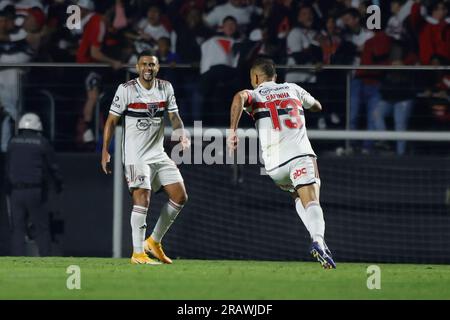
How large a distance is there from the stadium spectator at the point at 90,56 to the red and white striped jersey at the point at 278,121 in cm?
482

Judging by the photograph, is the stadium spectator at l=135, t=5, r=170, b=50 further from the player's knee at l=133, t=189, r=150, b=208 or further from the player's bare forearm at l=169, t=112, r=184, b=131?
the player's knee at l=133, t=189, r=150, b=208

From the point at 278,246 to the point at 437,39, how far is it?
3358 mm

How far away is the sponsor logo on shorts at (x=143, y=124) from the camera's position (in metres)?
11.8

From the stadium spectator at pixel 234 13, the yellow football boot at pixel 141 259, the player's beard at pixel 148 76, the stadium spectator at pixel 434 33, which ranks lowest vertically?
the yellow football boot at pixel 141 259

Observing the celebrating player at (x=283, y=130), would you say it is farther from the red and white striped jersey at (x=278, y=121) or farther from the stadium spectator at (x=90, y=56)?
the stadium spectator at (x=90, y=56)

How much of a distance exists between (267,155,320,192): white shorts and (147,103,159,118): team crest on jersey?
127cm

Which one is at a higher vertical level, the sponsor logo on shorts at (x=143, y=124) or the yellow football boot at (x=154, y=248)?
the sponsor logo on shorts at (x=143, y=124)

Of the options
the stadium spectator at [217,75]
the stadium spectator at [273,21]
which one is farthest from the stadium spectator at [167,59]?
the stadium spectator at [273,21]

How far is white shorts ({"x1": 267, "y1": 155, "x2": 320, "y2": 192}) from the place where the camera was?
36.4 feet

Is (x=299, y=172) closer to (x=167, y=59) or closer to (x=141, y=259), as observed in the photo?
(x=141, y=259)

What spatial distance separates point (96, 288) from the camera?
928 cm

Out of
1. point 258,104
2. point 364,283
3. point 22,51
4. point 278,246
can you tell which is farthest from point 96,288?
point 22,51

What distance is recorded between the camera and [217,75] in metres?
15.7

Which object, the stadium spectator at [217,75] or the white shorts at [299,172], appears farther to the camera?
the stadium spectator at [217,75]
